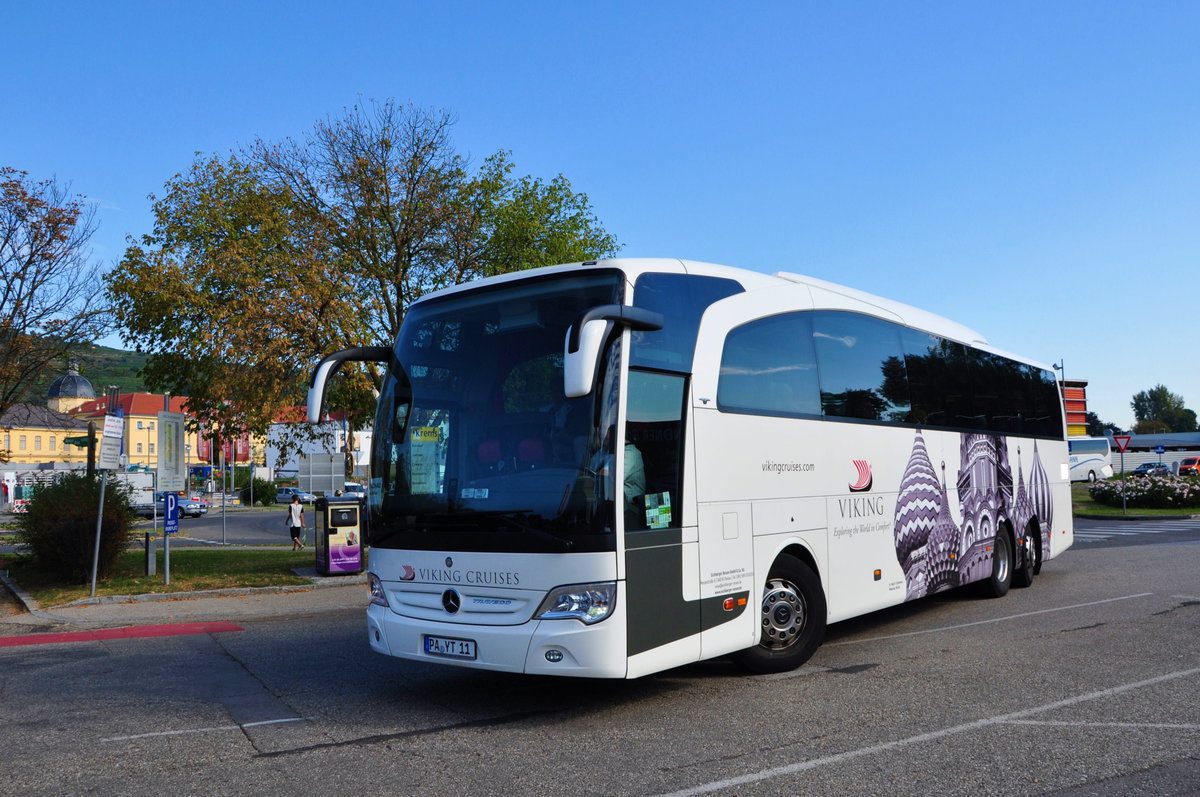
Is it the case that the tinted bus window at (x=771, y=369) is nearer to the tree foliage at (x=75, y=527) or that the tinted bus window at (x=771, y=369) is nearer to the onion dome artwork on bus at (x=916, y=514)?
the onion dome artwork on bus at (x=916, y=514)

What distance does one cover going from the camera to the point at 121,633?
38.4ft

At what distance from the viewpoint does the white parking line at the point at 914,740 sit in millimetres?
4758

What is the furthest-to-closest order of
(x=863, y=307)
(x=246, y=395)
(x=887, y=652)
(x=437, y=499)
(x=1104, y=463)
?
(x=1104, y=463) < (x=246, y=395) < (x=863, y=307) < (x=887, y=652) < (x=437, y=499)

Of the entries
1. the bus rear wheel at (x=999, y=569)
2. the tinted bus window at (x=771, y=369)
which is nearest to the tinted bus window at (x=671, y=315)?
the tinted bus window at (x=771, y=369)

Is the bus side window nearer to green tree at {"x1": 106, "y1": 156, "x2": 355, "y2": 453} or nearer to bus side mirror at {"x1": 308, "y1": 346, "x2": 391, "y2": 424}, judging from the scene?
bus side mirror at {"x1": 308, "y1": 346, "x2": 391, "y2": 424}

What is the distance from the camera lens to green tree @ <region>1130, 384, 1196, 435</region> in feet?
544

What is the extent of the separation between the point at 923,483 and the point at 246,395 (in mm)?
13135

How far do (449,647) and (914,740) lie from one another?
9.66 feet

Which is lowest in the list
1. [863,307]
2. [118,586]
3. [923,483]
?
[118,586]

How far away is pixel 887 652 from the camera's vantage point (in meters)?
8.48

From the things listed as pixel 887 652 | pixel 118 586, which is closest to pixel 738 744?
pixel 887 652

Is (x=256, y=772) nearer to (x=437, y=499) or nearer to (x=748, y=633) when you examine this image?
(x=437, y=499)

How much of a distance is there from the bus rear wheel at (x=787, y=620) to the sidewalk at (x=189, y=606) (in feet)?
25.7

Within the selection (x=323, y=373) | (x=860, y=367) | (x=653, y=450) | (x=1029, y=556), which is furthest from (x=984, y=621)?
(x=323, y=373)
